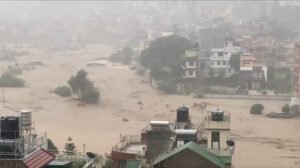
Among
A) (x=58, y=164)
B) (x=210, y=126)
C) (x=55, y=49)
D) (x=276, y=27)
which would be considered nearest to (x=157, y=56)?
(x=276, y=27)

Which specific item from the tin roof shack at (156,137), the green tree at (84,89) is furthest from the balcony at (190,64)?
the tin roof shack at (156,137)

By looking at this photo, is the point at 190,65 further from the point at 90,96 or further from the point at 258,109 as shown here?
the point at 258,109

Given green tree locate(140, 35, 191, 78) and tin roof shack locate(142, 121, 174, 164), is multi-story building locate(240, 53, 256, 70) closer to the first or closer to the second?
green tree locate(140, 35, 191, 78)

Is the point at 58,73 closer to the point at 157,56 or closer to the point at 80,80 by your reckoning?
the point at 157,56

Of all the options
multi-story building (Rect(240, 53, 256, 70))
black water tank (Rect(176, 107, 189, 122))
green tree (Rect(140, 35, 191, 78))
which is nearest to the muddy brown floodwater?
green tree (Rect(140, 35, 191, 78))

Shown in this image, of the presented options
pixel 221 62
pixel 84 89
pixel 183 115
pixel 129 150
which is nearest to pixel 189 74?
pixel 221 62
